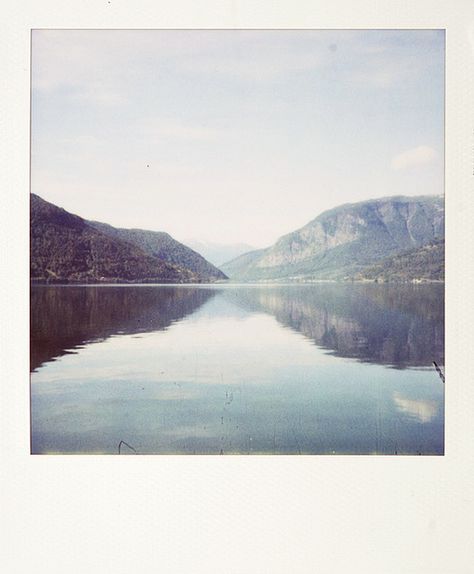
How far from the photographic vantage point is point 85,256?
461 cm

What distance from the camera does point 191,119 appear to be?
391 cm

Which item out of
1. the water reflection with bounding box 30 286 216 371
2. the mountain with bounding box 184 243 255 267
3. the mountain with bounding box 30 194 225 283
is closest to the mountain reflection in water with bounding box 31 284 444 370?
the water reflection with bounding box 30 286 216 371

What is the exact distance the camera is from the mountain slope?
4.26 meters

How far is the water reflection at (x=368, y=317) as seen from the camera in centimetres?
383

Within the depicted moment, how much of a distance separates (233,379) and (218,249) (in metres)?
1.41

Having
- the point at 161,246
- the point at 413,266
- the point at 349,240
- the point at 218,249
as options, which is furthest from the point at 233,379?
the point at 413,266

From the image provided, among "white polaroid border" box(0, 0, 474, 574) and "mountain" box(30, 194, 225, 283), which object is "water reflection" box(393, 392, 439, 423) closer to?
"white polaroid border" box(0, 0, 474, 574)

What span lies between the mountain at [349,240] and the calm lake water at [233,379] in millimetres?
474

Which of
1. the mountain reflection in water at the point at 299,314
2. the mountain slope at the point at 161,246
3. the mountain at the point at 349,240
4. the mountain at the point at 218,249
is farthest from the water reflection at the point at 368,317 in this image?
the mountain slope at the point at 161,246

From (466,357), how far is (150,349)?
2.61 meters

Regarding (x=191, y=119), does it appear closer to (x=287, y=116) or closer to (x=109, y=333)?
(x=287, y=116)
